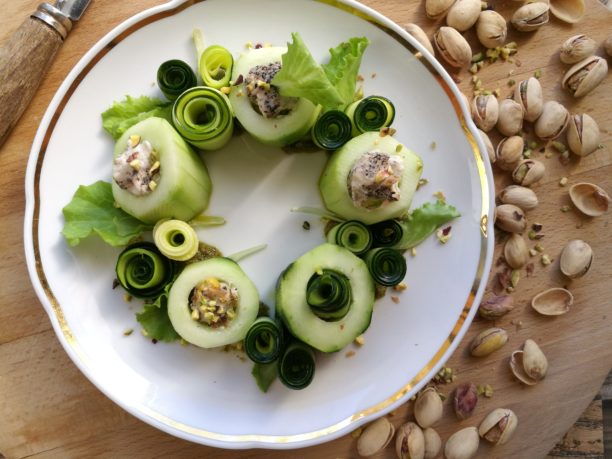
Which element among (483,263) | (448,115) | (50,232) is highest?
(50,232)

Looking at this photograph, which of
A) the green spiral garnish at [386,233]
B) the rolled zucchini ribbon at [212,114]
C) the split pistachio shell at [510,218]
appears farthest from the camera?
the split pistachio shell at [510,218]

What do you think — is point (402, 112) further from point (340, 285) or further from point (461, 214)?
point (340, 285)

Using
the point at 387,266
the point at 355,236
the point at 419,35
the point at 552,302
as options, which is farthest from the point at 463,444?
the point at 419,35

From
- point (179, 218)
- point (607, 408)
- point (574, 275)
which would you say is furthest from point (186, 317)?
point (607, 408)

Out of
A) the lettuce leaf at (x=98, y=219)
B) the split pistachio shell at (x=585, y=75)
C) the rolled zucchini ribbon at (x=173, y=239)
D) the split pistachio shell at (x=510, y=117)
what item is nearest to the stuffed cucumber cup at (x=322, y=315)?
the rolled zucchini ribbon at (x=173, y=239)

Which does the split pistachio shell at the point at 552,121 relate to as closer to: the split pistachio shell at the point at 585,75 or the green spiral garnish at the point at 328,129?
the split pistachio shell at the point at 585,75

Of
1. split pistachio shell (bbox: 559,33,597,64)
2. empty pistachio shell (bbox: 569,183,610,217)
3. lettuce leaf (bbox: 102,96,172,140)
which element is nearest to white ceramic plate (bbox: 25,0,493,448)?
lettuce leaf (bbox: 102,96,172,140)

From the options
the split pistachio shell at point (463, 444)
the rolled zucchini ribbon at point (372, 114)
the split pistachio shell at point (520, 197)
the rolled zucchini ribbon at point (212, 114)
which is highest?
the rolled zucchini ribbon at point (212, 114)

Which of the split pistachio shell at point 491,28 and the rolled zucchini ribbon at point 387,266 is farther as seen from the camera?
the split pistachio shell at point 491,28
